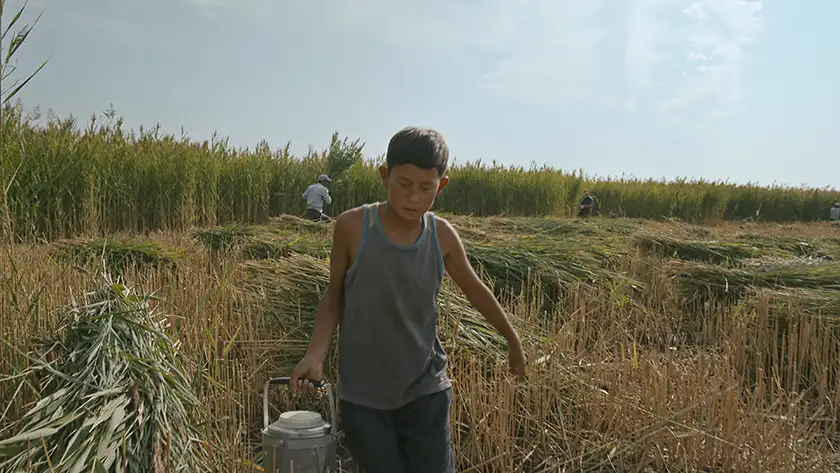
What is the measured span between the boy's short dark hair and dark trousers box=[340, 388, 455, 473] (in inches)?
25.3

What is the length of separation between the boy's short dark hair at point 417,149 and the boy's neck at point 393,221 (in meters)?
0.14

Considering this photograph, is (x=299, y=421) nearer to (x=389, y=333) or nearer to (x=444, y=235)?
(x=389, y=333)

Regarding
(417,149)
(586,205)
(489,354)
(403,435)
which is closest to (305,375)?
(403,435)

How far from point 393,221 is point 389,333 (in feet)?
1.00

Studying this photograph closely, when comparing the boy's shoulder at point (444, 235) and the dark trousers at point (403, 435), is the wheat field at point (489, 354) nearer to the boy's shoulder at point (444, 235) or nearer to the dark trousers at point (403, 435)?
the dark trousers at point (403, 435)

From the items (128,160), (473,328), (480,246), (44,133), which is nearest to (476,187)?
(128,160)

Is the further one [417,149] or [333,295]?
[333,295]

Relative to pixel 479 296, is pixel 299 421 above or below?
below

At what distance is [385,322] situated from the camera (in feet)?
5.64

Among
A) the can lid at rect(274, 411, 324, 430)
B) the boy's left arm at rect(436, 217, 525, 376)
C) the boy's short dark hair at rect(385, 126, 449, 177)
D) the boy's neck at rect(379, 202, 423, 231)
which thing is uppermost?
the boy's short dark hair at rect(385, 126, 449, 177)

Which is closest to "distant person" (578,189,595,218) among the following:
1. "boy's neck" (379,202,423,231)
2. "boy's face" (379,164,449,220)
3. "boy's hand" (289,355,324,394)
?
"boy's neck" (379,202,423,231)

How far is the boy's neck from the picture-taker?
1.75 m

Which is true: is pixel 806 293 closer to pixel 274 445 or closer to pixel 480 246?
pixel 480 246

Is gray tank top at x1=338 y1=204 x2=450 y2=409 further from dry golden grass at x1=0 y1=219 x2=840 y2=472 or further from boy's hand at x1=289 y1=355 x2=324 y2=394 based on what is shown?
dry golden grass at x1=0 y1=219 x2=840 y2=472
